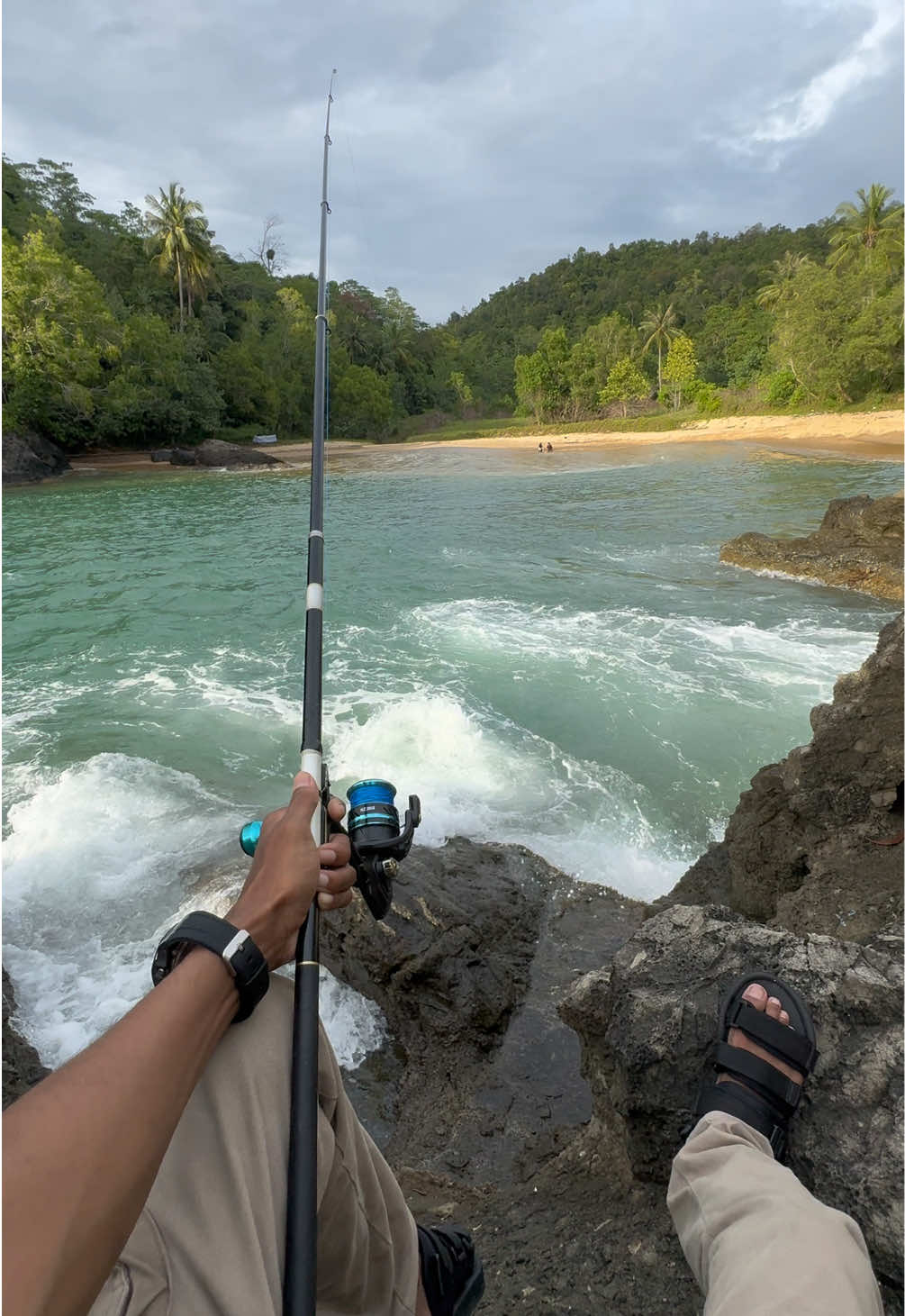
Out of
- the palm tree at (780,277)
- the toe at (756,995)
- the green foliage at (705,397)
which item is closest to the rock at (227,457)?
the green foliage at (705,397)

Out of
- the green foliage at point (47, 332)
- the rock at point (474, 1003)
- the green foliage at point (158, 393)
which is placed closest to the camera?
the rock at point (474, 1003)

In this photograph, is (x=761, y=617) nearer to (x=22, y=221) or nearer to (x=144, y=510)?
(x=144, y=510)

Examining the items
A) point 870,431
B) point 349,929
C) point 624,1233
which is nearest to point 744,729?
point 349,929

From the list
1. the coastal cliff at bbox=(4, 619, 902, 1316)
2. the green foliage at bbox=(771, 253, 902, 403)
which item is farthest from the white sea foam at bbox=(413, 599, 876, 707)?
the green foliage at bbox=(771, 253, 902, 403)

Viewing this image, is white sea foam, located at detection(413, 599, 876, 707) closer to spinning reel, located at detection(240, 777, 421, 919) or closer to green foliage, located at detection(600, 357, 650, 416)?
spinning reel, located at detection(240, 777, 421, 919)

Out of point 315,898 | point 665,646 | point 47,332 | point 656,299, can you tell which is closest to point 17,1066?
point 315,898

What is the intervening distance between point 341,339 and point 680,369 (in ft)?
87.0

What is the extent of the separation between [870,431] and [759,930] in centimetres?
4112

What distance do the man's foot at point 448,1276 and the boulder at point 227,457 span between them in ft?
124

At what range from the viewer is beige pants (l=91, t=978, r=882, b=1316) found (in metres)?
1.14

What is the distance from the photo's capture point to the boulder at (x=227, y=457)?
36406mm

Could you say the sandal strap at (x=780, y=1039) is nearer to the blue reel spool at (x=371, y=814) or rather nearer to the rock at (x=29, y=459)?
the blue reel spool at (x=371, y=814)

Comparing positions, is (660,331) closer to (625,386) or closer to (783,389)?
(625,386)

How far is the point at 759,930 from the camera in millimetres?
2141
